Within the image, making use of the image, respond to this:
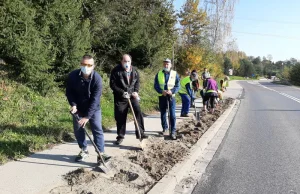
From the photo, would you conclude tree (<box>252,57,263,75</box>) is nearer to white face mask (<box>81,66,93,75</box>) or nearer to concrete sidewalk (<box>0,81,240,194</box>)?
concrete sidewalk (<box>0,81,240,194</box>)

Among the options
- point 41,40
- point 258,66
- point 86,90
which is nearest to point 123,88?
point 86,90

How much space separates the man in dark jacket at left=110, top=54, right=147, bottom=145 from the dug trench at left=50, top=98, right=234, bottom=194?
76cm

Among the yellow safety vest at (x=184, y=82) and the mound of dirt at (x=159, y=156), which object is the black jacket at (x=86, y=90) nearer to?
the mound of dirt at (x=159, y=156)

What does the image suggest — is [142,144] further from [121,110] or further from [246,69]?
[246,69]

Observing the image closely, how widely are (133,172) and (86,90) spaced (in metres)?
1.54

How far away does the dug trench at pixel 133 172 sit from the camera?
394 cm

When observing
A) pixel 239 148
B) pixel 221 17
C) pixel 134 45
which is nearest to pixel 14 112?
pixel 239 148

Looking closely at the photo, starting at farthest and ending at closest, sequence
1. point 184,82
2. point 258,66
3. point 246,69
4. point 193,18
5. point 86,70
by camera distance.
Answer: point 258,66, point 246,69, point 193,18, point 184,82, point 86,70

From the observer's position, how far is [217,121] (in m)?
9.88

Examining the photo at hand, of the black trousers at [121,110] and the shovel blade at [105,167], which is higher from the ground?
the black trousers at [121,110]

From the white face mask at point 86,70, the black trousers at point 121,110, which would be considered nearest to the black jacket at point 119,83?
the black trousers at point 121,110

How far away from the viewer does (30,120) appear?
259 inches

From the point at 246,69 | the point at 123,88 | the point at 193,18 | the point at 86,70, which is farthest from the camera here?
the point at 246,69

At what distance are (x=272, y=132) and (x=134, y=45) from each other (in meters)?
7.68
